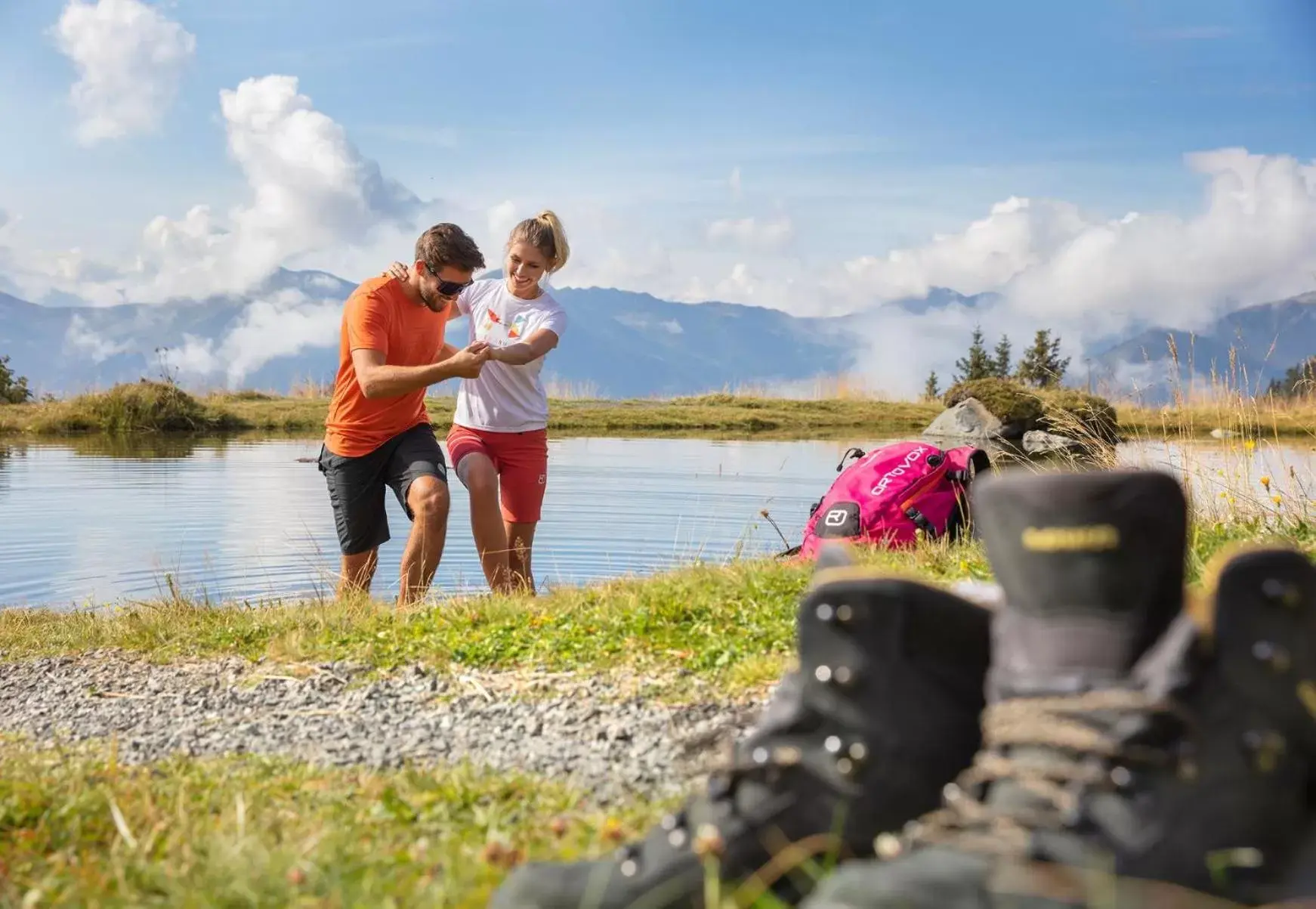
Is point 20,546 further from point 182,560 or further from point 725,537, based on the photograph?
point 725,537

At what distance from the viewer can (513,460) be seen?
284 inches

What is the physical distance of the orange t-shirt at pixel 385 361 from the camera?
696 cm

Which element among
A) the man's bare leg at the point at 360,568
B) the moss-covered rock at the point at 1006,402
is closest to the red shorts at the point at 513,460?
the man's bare leg at the point at 360,568

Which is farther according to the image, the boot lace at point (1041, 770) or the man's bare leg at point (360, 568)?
the man's bare leg at point (360, 568)

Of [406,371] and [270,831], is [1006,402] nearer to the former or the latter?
[406,371]

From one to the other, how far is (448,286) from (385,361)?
577 mm

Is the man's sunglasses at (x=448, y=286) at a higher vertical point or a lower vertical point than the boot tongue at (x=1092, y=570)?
higher

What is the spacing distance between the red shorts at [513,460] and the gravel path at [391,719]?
2.18 m

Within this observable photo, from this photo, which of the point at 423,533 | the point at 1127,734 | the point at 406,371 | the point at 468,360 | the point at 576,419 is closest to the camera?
the point at 1127,734

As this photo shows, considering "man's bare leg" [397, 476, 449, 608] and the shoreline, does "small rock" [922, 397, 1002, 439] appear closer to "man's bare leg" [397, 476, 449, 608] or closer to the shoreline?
the shoreline

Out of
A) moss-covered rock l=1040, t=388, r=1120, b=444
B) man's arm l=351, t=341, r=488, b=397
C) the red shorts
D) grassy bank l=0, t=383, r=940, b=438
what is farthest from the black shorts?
grassy bank l=0, t=383, r=940, b=438

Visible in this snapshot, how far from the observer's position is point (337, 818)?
2779mm

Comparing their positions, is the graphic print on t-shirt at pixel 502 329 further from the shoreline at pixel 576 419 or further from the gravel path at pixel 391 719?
the shoreline at pixel 576 419

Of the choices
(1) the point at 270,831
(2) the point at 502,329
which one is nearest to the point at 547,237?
(2) the point at 502,329
